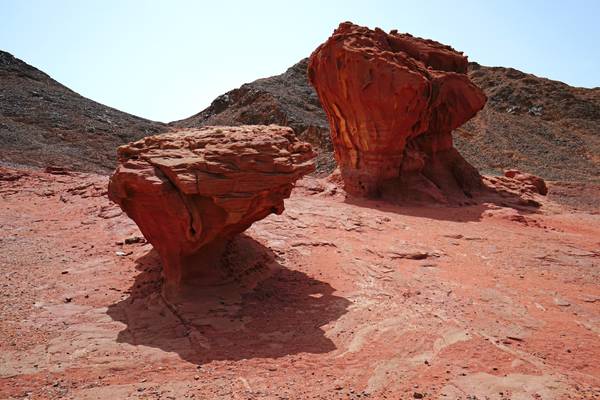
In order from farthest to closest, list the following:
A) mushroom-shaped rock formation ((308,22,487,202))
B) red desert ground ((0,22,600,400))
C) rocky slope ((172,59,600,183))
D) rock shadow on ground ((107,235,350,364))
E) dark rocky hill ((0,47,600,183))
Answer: rocky slope ((172,59,600,183))
dark rocky hill ((0,47,600,183))
mushroom-shaped rock formation ((308,22,487,202))
rock shadow on ground ((107,235,350,364))
red desert ground ((0,22,600,400))

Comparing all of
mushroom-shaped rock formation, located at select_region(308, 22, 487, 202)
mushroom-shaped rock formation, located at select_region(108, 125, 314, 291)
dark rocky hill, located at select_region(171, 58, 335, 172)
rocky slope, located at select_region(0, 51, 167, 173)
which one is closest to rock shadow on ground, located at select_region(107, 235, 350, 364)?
mushroom-shaped rock formation, located at select_region(108, 125, 314, 291)

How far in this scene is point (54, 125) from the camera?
24078 millimetres

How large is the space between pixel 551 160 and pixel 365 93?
24.0 metres

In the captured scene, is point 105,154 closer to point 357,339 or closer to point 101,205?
point 101,205

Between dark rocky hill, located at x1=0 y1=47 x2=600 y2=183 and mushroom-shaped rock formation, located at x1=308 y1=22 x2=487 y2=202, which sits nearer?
mushroom-shaped rock formation, located at x1=308 y1=22 x2=487 y2=202

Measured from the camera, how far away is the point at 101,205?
1035 cm

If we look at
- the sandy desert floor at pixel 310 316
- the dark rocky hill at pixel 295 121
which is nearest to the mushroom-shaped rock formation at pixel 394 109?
the sandy desert floor at pixel 310 316

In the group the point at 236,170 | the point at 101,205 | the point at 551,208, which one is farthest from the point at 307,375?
the point at 551,208

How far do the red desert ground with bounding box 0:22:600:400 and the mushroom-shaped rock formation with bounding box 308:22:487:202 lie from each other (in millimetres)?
75

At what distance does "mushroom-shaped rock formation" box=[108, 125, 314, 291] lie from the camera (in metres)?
5.54

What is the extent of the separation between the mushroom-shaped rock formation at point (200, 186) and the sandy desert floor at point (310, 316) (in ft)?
1.93

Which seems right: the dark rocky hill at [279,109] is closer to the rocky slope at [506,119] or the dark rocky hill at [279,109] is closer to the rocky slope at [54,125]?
the rocky slope at [506,119]

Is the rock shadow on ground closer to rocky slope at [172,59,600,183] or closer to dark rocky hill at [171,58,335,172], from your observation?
rocky slope at [172,59,600,183]

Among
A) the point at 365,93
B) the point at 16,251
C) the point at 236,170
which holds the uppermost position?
the point at 365,93
